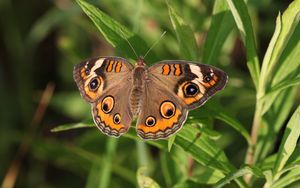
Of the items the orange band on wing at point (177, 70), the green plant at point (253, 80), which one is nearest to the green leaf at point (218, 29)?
the green plant at point (253, 80)

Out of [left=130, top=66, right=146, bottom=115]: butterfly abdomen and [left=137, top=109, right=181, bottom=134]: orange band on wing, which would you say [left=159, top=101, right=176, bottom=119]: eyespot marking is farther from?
[left=130, top=66, right=146, bottom=115]: butterfly abdomen

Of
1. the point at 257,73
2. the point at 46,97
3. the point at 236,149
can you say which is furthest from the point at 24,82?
the point at 257,73

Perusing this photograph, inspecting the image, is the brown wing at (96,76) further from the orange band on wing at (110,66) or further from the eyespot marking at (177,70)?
the eyespot marking at (177,70)

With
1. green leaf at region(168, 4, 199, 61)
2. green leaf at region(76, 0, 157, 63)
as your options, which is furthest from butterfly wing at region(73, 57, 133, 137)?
green leaf at region(168, 4, 199, 61)

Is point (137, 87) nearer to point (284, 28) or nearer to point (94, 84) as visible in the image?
point (94, 84)

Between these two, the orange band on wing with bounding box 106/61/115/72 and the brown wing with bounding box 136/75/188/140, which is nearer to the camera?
the brown wing with bounding box 136/75/188/140
